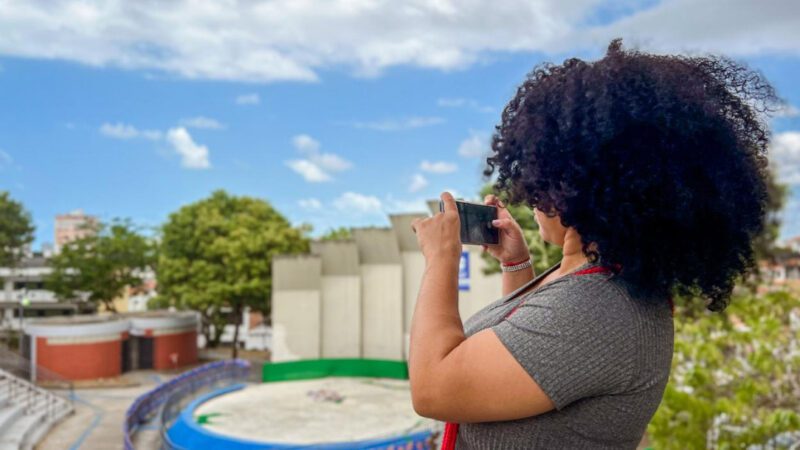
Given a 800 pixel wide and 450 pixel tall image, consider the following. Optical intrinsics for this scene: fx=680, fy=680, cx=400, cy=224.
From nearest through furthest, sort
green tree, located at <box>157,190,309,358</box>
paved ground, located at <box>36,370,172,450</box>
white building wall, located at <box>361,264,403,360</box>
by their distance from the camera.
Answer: paved ground, located at <box>36,370,172,450</box> → white building wall, located at <box>361,264,403,360</box> → green tree, located at <box>157,190,309,358</box>

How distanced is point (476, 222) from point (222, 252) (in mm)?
30383

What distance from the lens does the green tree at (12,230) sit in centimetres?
3412

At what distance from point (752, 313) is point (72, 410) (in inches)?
849

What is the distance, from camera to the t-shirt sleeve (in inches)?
62.9

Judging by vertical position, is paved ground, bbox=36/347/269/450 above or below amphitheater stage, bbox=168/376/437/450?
below

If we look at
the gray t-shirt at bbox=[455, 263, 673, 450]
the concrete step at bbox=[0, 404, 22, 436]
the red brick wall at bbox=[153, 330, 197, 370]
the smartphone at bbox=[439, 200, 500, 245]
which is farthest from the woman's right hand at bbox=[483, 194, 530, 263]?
the red brick wall at bbox=[153, 330, 197, 370]

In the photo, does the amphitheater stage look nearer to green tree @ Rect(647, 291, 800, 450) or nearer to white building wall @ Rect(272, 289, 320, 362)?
white building wall @ Rect(272, 289, 320, 362)

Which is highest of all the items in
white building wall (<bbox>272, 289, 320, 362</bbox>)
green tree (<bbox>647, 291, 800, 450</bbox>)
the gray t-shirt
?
the gray t-shirt

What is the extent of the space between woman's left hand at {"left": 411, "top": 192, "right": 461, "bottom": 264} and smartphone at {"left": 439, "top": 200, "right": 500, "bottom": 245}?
1.6 inches

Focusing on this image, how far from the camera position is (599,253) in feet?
5.75

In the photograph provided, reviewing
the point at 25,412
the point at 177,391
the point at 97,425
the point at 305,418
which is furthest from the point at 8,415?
the point at 305,418

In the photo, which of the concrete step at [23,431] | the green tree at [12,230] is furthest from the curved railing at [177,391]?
the green tree at [12,230]

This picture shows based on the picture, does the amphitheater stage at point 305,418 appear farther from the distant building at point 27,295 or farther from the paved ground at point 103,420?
the distant building at point 27,295

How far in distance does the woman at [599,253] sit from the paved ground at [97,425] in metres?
19.4
